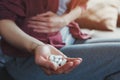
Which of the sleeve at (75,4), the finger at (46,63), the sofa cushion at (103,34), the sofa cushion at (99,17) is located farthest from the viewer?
the sofa cushion at (99,17)

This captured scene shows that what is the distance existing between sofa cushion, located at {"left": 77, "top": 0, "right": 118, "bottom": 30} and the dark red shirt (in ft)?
1.88

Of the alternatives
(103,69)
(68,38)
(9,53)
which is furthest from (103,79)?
(9,53)

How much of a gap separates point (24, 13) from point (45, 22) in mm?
98

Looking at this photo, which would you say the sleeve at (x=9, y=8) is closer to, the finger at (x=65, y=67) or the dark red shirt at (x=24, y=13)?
the dark red shirt at (x=24, y=13)

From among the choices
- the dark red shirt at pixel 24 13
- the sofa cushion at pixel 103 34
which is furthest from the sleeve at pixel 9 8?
the sofa cushion at pixel 103 34

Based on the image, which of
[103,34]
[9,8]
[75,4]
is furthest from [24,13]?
[103,34]

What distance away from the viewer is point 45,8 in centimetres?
106

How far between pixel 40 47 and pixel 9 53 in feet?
0.73

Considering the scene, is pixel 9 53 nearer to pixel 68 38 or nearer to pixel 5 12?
pixel 5 12

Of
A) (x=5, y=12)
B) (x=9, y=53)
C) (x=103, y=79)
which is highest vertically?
(x=5, y=12)

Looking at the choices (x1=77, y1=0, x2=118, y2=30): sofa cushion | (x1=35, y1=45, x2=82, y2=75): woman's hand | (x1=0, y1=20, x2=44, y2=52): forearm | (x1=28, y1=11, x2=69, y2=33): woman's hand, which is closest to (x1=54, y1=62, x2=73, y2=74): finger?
(x1=35, y1=45, x2=82, y2=75): woman's hand

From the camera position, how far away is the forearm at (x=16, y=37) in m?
0.96

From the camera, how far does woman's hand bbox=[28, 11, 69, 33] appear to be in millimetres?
1064

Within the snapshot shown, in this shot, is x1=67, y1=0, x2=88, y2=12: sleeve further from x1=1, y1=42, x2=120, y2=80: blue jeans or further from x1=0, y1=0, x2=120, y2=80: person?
x1=1, y1=42, x2=120, y2=80: blue jeans
